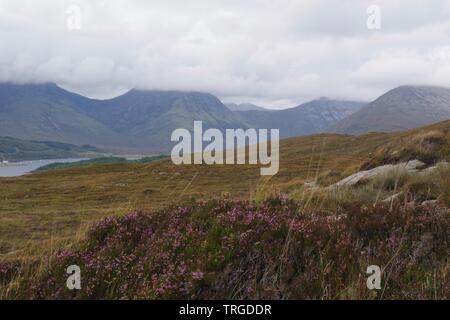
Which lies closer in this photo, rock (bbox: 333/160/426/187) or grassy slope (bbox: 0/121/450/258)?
grassy slope (bbox: 0/121/450/258)

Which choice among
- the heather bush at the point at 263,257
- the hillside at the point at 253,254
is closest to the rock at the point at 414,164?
the hillside at the point at 253,254

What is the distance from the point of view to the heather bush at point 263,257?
5.57 meters

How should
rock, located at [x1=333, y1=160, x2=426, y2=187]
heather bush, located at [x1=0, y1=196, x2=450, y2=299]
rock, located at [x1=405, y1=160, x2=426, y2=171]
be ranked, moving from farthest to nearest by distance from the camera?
rock, located at [x1=405, y1=160, x2=426, y2=171] < rock, located at [x1=333, y1=160, x2=426, y2=187] < heather bush, located at [x1=0, y1=196, x2=450, y2=299]

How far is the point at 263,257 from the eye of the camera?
248 inches

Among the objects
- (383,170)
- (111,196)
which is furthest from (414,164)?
(111,196)

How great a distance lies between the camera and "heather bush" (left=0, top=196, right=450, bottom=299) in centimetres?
557

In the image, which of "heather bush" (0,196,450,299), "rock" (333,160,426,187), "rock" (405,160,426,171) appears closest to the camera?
"heather bush" (0,196,450,299)

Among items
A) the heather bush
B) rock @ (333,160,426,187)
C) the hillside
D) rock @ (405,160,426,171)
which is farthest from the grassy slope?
the heather bush

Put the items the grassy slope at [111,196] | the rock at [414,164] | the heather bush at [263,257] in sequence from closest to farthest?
the heather bush at [263,257], the grassy slope at [111,196], the rock at [414,164]

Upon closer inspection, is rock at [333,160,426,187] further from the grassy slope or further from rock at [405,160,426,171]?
the grassy slope

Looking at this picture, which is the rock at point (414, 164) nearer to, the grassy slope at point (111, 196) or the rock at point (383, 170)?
the rock at point (383, 170)

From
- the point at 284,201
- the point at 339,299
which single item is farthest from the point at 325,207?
the point at 339,299
